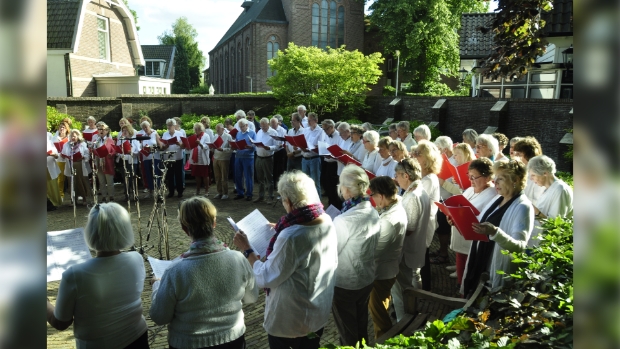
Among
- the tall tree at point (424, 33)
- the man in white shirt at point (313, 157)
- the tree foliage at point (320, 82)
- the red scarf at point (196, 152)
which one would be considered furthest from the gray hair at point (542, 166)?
the tall tree at point (424, 33)

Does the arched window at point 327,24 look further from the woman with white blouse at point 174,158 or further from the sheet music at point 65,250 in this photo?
the sheet music at point 65,250

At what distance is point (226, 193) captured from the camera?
12.0 meters

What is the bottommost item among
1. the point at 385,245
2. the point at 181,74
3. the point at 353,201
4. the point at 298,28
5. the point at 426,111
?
the point at 385,245

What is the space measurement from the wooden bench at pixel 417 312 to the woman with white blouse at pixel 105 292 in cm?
177

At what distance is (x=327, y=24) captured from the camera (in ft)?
141

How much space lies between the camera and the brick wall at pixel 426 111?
51.8 feet

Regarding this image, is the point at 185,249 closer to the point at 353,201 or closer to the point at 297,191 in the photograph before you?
the point at 353,201

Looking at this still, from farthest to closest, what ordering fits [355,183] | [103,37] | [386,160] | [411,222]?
[103,37] → [386,160] → [411,222] → [355,183]

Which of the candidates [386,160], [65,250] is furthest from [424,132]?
[65,250]

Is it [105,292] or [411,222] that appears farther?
[411,222]

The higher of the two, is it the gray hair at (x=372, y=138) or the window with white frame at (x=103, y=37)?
the window with white frame at (x=103, y=37)

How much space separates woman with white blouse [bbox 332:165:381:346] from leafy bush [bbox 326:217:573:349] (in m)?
1.06

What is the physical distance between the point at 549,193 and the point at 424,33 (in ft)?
98.6

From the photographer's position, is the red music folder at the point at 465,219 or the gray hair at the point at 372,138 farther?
the gray hair at the point at 372,138
